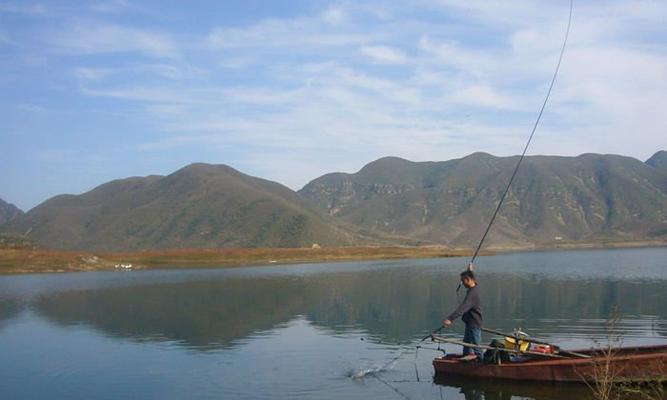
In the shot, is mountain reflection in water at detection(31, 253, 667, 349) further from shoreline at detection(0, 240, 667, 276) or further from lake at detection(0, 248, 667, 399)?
shoreline at detection(0, 240, 667, 276)

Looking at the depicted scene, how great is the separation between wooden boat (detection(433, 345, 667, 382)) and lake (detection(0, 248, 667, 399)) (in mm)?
391

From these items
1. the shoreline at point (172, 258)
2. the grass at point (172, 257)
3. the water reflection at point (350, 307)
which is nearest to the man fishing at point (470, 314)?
the water reflection at point (350, 307)

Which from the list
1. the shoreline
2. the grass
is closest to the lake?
the shoreline

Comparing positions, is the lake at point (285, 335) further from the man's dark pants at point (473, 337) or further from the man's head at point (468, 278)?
the man's head at point (468, 278)

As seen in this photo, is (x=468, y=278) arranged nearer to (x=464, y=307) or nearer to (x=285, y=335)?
(x=464, y=307)

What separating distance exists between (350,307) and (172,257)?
295 ft

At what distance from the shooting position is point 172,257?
407 ft

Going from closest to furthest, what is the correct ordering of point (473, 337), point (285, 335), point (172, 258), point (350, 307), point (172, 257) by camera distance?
point (473, 337) < point (285, 335) < point (350, 307) < point (172, 258) < point (172, 257)

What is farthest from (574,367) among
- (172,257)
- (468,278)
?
(172,257)

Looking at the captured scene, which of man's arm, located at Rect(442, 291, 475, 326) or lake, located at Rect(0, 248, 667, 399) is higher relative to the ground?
man's arm, located at Rect(442, 291, 475, 326)

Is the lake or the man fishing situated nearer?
the man fishing

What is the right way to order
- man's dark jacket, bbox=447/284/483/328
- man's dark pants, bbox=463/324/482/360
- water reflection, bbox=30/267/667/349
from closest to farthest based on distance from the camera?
man's dark jacket, bbox=447/284/483/328
man's dark pants, bbox=463/324/482/360
water reflection, bbox=30/267/667/349

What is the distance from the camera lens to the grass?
104688 mm

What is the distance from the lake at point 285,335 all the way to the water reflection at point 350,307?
3.4 inches
